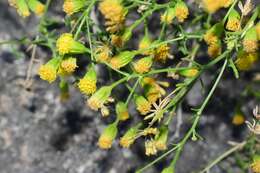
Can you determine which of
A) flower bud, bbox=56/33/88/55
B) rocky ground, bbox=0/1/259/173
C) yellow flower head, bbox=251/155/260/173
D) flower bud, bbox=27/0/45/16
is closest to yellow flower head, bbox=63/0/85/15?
flower bud, bbox=56/33/88/55

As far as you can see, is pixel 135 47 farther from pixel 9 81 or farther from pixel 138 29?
pixel 9 81

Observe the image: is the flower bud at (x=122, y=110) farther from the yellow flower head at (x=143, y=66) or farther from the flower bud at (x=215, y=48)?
the flower bud at (x=215, y=48)

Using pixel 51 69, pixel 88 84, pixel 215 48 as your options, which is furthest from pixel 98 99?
pixel 215 48

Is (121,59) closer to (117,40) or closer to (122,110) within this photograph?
(117,40)

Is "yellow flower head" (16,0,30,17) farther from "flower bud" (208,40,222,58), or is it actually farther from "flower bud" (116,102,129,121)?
"flower bud" (208,40,222,58)

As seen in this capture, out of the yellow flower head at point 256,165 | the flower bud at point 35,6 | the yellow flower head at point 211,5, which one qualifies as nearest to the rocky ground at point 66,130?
the flower bud at point 35,6

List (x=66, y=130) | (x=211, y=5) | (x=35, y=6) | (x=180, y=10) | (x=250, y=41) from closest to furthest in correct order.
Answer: (x=211, y=5) < (x=250, y=41) < (x=180, y=10) < (x=35, y=6) < (x=66, y=130)

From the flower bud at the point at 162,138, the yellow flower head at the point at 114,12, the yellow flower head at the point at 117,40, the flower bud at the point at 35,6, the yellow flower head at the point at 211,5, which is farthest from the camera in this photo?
the flower bud at the point at 35,6
